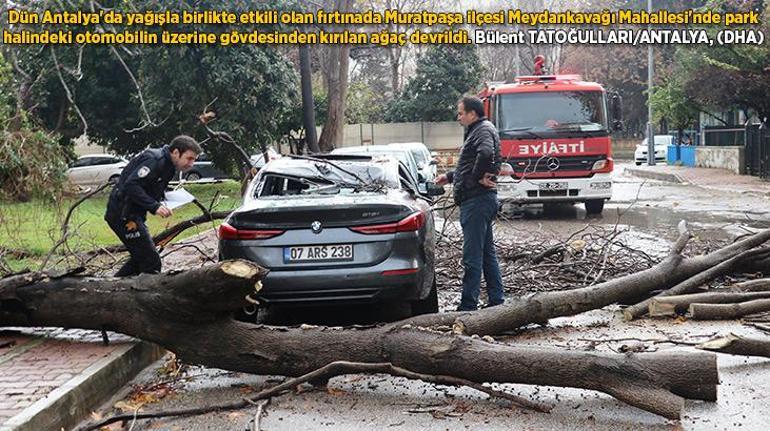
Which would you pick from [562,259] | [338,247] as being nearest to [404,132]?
[562,259]

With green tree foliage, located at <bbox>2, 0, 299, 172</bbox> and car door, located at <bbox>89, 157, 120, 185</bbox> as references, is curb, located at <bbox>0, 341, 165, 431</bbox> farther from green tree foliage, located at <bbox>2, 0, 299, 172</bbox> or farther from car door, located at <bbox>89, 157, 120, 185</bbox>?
car door, located at <bbox>89, 157, 120, 185</bbox>

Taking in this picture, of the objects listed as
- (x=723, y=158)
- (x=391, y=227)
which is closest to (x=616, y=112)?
(x=391, y=227)

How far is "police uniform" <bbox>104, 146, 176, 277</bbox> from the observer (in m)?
6.82

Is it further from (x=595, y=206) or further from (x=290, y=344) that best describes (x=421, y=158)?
(x=290, y=344)

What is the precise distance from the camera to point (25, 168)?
1003cm

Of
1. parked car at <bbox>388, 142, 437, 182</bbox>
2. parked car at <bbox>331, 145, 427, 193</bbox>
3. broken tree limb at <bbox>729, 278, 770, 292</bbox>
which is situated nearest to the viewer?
broken tree limb at <bbox>729, 278, 770, 292</bbox>

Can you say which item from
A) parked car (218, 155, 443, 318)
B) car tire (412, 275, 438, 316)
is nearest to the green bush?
parked car (218, 155, 443, 318)

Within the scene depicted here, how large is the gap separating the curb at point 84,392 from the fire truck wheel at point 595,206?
12415 millimetres

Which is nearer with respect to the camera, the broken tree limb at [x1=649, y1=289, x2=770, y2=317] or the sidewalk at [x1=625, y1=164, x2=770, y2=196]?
the broken tree limb at [x1=649, y1=289, x2=770, y2=317]

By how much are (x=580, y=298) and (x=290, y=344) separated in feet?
8.63

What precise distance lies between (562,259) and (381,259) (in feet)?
11.3

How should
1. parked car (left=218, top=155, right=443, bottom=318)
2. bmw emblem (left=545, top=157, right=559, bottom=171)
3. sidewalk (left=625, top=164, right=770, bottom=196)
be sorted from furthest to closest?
sidewalk (left=625, top=164, right=770, bottom=196), bmw emblem (left=545, top=157, right=559, bottom=171), parked car (left=218, top=155, right=443, bottom=318)

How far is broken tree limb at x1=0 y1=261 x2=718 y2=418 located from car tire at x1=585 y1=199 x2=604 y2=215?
40.7ft

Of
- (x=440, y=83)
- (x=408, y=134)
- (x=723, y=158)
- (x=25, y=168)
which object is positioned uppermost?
(x=440, y=83)
